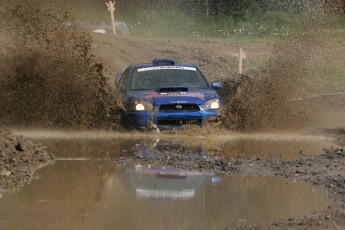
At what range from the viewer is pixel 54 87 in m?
20.7

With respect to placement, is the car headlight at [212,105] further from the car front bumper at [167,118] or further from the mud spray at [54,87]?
the mud spray at [54,87]

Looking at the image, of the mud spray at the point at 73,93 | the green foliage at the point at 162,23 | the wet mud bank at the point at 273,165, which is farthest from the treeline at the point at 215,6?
the wet mud bank at the point at 273,165

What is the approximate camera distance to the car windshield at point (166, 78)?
19609 mm

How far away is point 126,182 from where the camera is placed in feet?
43.0

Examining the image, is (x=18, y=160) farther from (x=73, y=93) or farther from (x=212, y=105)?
(x=73, y=93)

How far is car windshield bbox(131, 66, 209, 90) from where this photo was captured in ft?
64.3

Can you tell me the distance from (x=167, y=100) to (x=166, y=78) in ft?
4.67

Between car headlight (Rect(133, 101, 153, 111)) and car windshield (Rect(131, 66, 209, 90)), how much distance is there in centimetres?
106

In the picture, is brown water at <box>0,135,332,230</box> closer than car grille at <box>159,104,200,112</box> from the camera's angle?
Yes

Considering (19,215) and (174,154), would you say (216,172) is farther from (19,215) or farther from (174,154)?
(19,215)

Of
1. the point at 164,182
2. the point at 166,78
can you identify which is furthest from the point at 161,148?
the point at 164,182

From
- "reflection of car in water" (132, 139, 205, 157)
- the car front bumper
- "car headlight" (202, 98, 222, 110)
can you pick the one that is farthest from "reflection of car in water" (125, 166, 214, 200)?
"car headlight" (202, 98, 222, 110)

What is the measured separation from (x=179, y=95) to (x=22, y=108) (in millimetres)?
3733

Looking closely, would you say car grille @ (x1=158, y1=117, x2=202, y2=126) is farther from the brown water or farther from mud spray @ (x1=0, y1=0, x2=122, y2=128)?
the brown water
